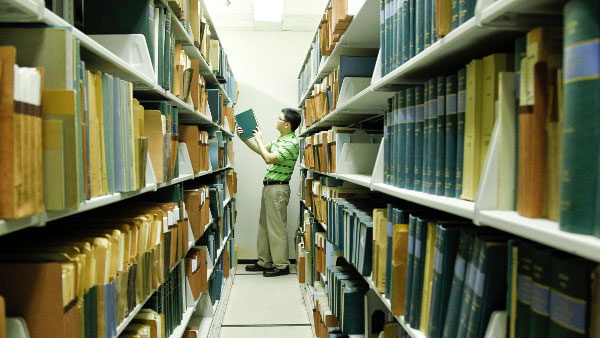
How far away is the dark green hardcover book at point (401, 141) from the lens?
52.3 inches

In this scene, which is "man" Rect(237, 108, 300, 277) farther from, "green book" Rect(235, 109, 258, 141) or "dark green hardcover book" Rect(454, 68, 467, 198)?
"dark green hardcover book" Rect(454, 68, 467, 198)

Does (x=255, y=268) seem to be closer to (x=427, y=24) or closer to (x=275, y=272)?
(x=275, y=272)

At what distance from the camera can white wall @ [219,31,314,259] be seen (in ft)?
17.0

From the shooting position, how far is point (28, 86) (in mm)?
736

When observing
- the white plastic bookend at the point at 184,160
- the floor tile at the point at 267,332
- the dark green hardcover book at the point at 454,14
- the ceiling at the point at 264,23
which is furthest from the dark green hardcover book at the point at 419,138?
the ceiling at the point at 264,23

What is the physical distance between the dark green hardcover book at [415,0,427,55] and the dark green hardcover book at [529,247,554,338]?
681mm

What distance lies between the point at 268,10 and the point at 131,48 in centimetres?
324

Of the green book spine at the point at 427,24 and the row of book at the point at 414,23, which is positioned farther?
the green book spine at the point at 427,24

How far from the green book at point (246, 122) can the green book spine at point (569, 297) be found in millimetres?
3648

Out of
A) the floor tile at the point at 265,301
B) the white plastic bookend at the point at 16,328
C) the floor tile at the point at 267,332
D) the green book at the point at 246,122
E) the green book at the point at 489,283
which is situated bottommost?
the floor tile at the point at 267,332

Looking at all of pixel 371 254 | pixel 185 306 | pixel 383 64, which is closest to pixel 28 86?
pixel 383 64

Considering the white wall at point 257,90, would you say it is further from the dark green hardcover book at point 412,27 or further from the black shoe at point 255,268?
the dark green hardcover book at point 412,27

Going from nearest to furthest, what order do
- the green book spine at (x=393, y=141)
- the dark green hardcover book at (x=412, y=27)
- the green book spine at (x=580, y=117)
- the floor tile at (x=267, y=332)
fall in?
the green book spine at (x=580, y=117)
the dark green hardcover book at (x=412, y=27)
the green book spine at (x=393, y=141)
the floor tile at (x=267, y=332)

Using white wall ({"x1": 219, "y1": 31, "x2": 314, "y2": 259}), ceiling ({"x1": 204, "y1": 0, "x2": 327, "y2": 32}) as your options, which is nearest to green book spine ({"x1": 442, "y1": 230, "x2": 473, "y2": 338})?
ceiling ({"x1": 204, "y1": 0, "x2": 327, "y2": 32})
